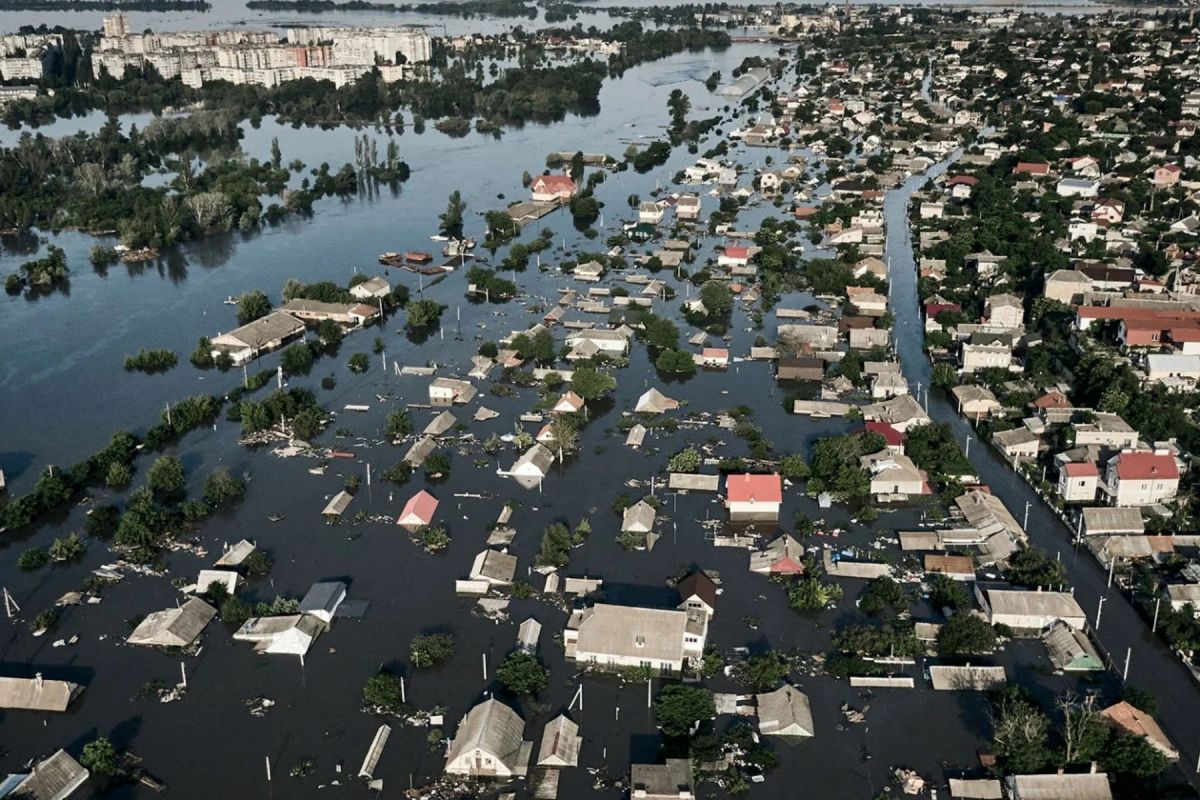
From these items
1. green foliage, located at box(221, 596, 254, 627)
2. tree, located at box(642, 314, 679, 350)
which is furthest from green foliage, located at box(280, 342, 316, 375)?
green foliage, located at box(221, 596, 254, 627)

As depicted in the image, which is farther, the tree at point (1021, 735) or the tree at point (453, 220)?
the tree at point (453, 220)

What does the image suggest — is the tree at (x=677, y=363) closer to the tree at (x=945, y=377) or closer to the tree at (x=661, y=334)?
the tree at (x=661, y=334)

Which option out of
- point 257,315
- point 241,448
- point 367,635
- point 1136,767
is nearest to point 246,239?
point 257,315

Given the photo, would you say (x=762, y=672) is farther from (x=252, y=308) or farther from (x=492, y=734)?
(x=252, y=308)

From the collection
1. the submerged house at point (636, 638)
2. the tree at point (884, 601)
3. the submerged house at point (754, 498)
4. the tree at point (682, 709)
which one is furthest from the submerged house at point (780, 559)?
the tree at point (682, 709)

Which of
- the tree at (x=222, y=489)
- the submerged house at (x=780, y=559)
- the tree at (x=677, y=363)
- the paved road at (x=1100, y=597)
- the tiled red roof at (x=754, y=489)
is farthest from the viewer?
the tree at (x=677, y=363)

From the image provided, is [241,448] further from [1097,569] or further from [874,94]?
[874,94]
